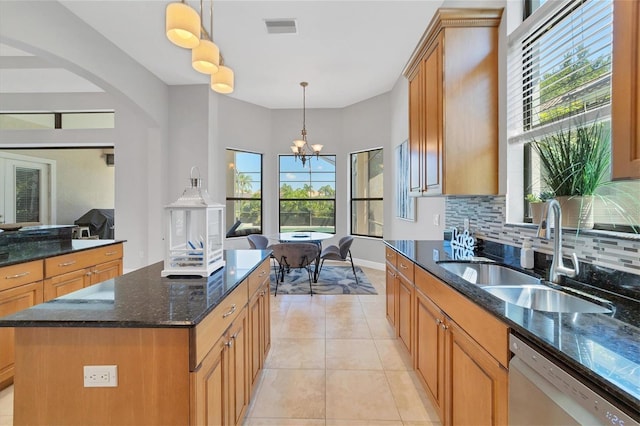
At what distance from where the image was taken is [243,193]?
5.89 metres

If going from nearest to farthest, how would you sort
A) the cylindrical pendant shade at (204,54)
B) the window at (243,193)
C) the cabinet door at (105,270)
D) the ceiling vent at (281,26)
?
the cylindrical pendant shade at (204,54) → the cabinet door at (105,270) → the ceiling vent at (281,26) → the window at (243,193)

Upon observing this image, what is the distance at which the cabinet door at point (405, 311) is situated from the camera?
7.06ft

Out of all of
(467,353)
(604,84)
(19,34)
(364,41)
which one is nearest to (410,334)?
(467,353)

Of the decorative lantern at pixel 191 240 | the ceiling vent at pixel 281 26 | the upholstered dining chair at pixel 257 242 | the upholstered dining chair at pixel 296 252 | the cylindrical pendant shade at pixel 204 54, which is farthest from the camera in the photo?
the upholstered dining chair at pixel 257 242

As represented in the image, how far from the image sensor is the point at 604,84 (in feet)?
4.58

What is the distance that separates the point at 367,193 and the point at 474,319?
191 inches

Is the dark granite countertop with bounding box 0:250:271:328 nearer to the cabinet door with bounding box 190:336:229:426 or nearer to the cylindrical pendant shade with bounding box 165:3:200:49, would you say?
the cabinet door with bounding box 190:336:229:426

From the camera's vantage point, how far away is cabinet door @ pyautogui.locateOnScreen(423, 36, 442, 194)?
225cm

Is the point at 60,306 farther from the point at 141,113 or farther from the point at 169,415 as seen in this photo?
the point at 141,113

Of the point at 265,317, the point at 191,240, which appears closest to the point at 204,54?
the point at 191,240

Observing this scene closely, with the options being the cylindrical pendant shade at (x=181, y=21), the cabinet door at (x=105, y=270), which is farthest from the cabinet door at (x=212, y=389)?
the cabinet door at (x=105, y=270)

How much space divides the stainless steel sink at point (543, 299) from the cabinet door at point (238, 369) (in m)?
1.25

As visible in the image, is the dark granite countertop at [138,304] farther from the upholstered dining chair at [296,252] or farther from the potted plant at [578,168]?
the upholstered dining chair at [296,252]

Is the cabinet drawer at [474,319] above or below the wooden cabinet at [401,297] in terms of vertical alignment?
above
